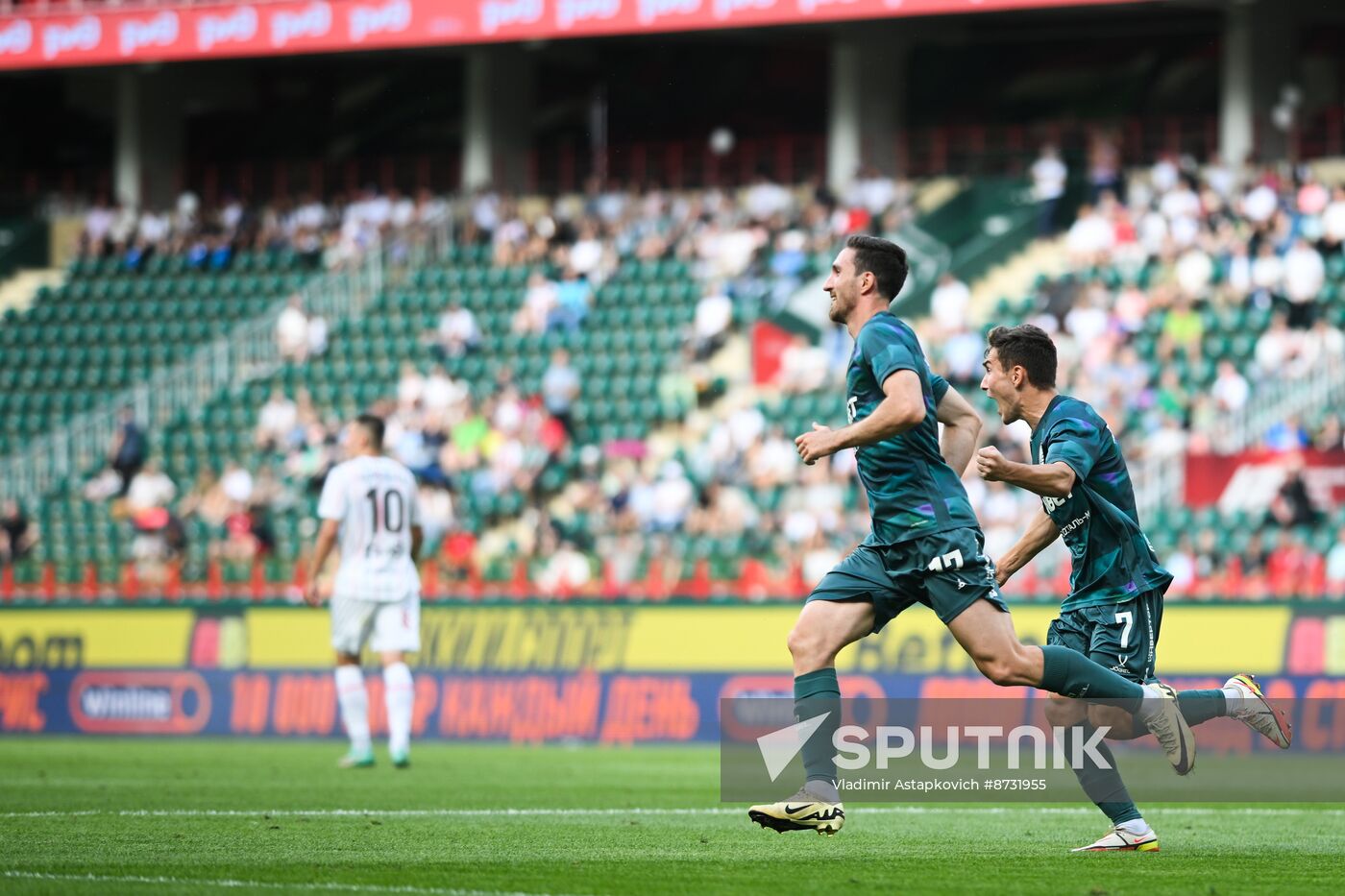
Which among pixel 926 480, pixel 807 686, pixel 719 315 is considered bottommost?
pixel 807 686

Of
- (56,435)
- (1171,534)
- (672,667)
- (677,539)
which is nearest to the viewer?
(672,667)

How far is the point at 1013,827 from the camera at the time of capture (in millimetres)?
10133

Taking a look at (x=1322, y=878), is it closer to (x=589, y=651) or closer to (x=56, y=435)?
(x=589, y=651)

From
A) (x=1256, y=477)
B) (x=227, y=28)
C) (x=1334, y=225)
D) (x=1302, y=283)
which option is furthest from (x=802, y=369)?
(x=227, y=28)

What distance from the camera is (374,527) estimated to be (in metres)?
14.1

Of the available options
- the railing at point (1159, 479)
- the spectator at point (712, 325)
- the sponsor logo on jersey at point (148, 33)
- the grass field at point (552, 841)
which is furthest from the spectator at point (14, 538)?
the railing at point (1159, 479)

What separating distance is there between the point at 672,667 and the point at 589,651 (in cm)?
79

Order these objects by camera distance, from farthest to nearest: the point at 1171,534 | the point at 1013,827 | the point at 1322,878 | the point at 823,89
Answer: the point at 823,89 → the point at 1171,534 → the point at 1013,827 → the point at 1322,878

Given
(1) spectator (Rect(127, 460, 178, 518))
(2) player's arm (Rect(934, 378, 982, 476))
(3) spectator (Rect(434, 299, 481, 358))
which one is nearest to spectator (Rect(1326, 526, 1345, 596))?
A: (2) player's arm (Rect(934, 378, 982, 476))

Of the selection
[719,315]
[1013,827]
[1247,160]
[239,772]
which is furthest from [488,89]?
[1013,827]

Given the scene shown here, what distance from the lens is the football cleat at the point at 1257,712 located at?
8586mm

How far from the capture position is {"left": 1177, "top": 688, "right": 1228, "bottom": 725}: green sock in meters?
8.48

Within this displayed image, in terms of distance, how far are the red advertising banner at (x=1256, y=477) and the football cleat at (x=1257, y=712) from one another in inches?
470

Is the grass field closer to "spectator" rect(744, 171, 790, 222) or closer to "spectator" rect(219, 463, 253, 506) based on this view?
"spectator" rect(219, 463, 253, 506)
